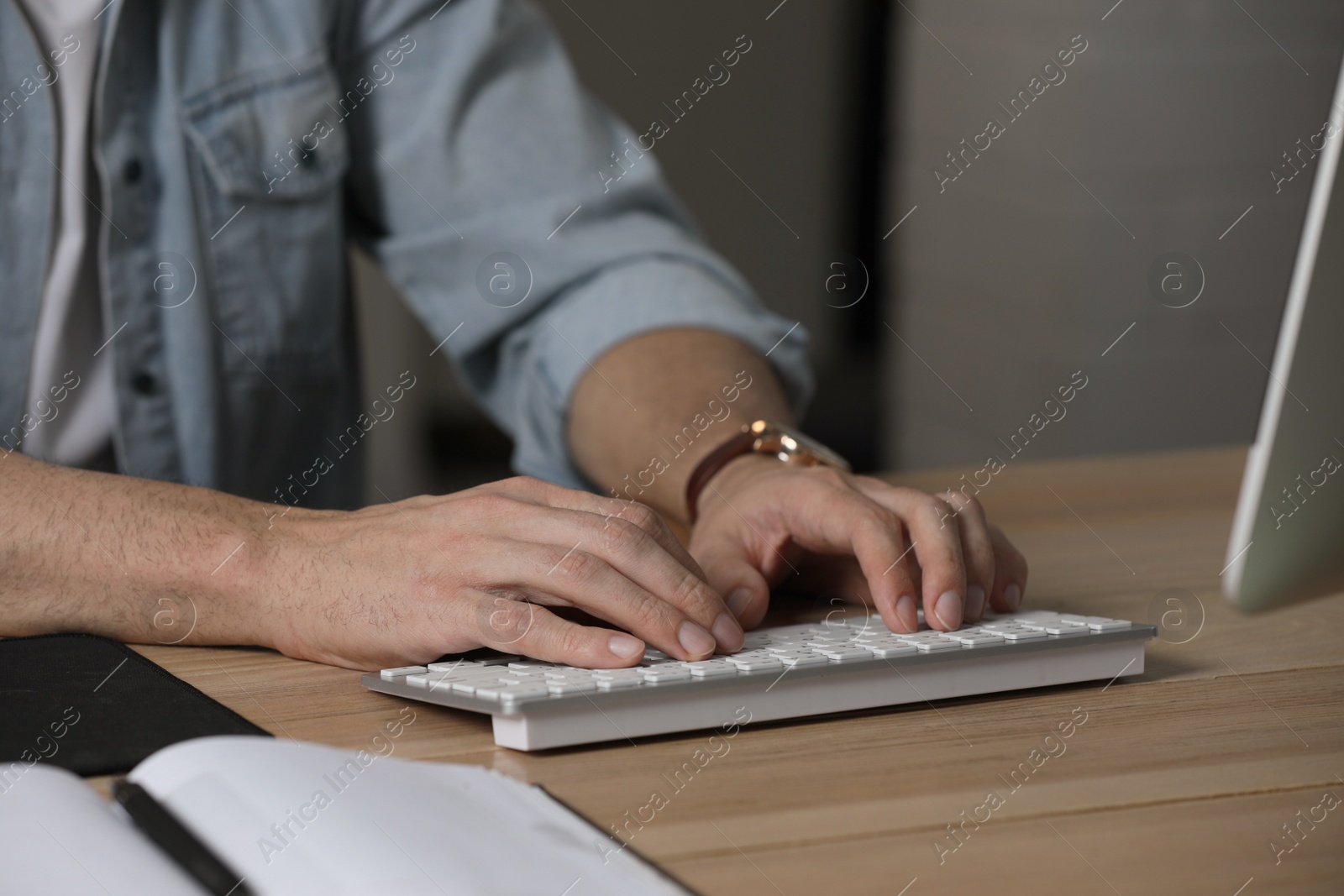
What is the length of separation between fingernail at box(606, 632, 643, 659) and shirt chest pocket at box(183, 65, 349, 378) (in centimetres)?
79

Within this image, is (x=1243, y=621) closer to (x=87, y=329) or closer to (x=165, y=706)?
(x=165, y=706)

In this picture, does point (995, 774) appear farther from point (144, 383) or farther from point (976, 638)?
point (144, 383)

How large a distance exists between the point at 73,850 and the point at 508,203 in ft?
3.08

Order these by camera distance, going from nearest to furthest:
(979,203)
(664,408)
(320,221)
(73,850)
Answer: (73,850)
(664,408)
(320,221)
(979,203)

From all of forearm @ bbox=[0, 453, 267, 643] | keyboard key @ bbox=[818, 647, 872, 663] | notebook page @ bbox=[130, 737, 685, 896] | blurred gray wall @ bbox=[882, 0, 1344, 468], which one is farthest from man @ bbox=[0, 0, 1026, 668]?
blurred gray wall @ bbox=[882, 0, 1344, 468]

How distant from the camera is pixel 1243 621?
0.75m

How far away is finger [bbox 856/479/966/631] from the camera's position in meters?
0.65

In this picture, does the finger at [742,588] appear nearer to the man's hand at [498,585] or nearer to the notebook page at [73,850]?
the man's hand at [498,585]

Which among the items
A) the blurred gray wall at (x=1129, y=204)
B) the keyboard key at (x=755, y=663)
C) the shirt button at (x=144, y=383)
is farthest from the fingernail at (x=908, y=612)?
the blurred gray wall at (x=1129, y=204)

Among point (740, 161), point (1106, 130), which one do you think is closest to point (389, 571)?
point (1106, 130)

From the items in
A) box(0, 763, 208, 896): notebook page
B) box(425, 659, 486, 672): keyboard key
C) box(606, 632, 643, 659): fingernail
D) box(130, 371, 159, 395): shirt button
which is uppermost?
box(130, 371, 159, 395): shirt button

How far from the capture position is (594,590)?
60cm

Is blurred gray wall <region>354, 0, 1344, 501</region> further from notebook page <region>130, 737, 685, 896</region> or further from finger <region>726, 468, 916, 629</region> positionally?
notebook page <region>130, 737, 685, 896</region>

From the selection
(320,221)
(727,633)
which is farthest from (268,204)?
(727,633)
